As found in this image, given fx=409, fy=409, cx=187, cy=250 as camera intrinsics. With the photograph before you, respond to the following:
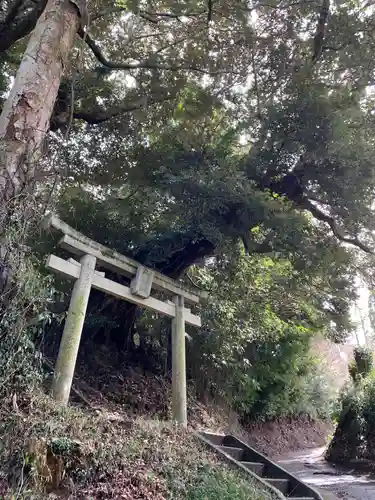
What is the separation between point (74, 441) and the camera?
11.3 feet

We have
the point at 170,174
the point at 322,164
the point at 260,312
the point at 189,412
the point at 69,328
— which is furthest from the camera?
the point at 260,312

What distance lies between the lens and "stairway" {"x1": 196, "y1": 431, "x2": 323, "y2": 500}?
5.38 meters

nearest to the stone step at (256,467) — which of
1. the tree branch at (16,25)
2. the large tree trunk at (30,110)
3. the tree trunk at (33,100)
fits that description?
the large tree trunk at (30,110)

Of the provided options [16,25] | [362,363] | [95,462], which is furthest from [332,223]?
[16,25]

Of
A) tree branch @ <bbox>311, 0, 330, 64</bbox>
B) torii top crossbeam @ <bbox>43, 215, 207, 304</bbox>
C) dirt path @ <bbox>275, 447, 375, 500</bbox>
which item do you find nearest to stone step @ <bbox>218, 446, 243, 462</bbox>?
dirt path @ <bbox>275, 447, 375, 500</bbox>

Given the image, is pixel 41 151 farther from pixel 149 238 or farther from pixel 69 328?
pixel 149 238

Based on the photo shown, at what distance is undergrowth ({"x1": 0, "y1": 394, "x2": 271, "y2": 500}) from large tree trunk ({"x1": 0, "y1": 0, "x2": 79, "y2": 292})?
110cm

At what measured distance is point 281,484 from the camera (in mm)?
5730

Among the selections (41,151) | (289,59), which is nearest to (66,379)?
(41,151)

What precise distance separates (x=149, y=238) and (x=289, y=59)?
476 centimetres

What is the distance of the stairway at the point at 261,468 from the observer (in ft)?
17.7

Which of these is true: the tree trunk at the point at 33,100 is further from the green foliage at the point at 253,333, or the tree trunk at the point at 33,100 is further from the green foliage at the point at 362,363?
the green foliage at the point at 362,363

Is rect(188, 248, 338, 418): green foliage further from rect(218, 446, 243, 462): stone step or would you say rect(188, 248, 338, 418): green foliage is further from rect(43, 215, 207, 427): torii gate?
rect(218, 446, 243, 462): stone step

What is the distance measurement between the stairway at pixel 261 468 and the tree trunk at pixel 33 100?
4213 mm
